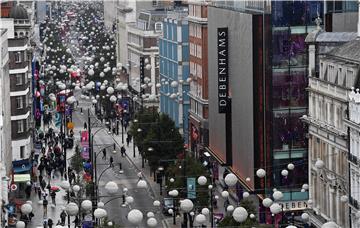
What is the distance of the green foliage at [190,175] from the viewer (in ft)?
248

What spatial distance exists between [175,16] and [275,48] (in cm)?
4836

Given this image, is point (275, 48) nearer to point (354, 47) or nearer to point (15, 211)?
point (354, 47)

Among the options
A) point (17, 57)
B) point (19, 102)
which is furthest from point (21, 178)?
point (17, 57)

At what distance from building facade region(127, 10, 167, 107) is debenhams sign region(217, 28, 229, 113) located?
45189 mm

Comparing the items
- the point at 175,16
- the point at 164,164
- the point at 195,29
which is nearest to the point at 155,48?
the point at 175,16

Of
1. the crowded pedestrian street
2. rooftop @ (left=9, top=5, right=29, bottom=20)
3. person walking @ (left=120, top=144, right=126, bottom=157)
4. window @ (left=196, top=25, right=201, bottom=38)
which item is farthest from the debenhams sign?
rooftop @ (left=9, top=5, right=29, bottom=20)

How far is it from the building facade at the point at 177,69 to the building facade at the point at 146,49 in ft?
36.8

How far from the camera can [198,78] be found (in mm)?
109250

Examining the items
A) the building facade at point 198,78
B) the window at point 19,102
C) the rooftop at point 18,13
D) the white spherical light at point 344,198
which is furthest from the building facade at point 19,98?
the white spherical light at point 344,198

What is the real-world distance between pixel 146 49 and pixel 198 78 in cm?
4193

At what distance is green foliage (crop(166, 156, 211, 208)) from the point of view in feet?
248

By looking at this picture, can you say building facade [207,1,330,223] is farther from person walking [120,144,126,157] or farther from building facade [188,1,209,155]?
person walking [120,144,126,157]

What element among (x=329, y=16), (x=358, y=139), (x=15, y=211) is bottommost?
(x=15, y=211)

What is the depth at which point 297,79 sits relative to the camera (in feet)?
259
